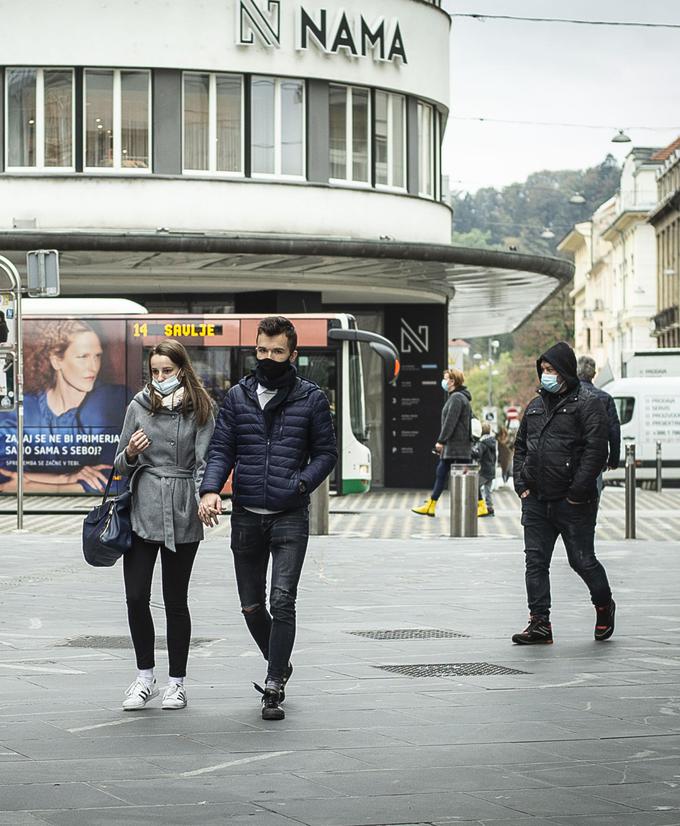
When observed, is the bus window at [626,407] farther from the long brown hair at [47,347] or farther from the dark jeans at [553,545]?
the dark jeans at [553,545]

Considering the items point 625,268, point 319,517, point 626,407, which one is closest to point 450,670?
point 319,517

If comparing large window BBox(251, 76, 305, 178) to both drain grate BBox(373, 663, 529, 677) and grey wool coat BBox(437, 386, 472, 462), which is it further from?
drain grate BBox(373, 663, 529, 677)

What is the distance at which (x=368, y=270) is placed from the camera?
30.9m

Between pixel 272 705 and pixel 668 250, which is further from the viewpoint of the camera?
pixel 668 250

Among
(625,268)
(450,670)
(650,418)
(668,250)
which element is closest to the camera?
(450,670)

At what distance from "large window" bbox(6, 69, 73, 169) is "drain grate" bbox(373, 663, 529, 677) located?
73.8 feet

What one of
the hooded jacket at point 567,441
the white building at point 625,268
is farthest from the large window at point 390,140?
the white building at point 625,268

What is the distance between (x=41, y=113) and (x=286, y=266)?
5.32m

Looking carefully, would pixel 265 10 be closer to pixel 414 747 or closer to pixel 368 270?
pixel 368 270

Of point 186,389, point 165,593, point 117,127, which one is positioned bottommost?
point 165,593

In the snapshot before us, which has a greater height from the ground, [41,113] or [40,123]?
[41,113]

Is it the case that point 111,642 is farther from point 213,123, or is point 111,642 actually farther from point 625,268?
point 625,268

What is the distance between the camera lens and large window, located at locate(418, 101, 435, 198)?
3341cm

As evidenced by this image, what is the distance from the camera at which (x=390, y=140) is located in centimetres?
3253
